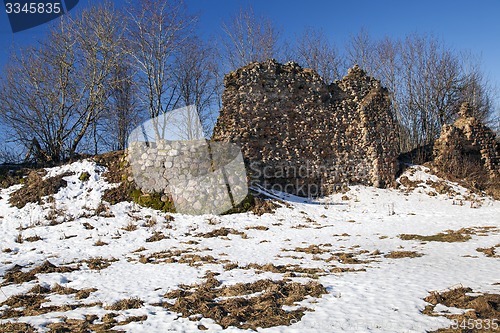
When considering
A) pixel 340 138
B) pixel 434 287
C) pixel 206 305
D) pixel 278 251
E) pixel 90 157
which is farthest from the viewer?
pixel 340 138

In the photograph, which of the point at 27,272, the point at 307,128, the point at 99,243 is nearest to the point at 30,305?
the point at 27,272

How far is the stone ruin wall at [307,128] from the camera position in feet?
46.8

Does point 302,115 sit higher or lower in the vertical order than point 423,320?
higher

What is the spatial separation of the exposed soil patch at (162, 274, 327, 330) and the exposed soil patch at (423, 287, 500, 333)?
1.39 meters

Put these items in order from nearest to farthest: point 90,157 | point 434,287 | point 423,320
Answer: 1. point 423,320
2. point 434,287
3. point 90,157

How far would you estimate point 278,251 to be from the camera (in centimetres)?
774

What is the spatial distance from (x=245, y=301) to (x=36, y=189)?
10.9 m

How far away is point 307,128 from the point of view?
49.2 ft

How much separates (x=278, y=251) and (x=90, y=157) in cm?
979

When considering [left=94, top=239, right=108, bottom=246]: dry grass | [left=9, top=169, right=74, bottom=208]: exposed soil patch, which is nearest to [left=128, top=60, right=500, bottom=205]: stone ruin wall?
[left=9, top=169, right=74, bottom=208]: exposed soil patch

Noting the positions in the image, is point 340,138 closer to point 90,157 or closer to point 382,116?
point 382,116

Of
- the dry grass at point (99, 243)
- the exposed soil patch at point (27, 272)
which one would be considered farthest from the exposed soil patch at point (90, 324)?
the dry grass at point (99, 243)

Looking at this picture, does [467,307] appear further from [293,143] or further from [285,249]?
[293,143]

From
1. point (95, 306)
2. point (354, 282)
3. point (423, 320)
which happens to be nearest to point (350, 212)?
point (354, 282)
